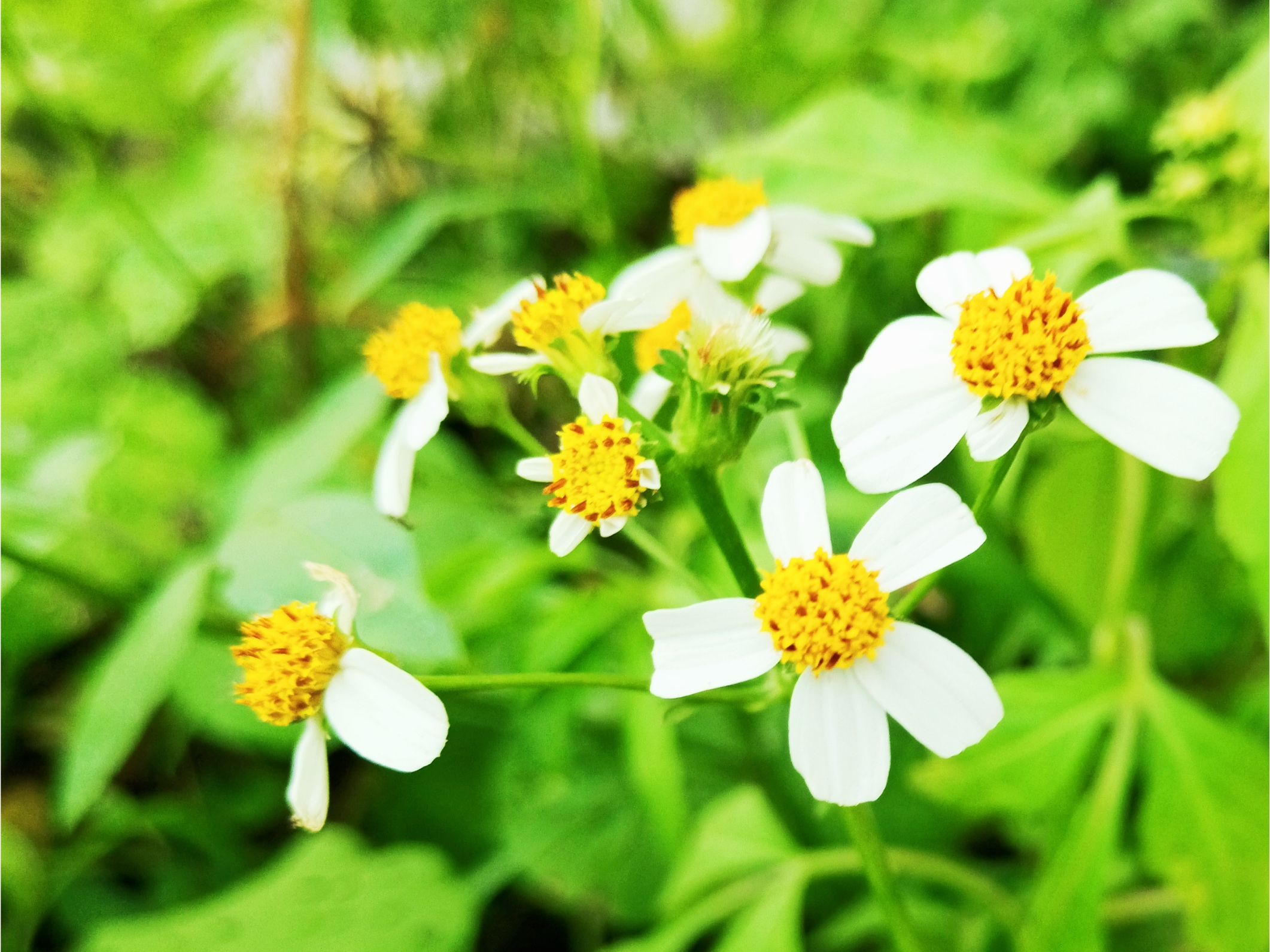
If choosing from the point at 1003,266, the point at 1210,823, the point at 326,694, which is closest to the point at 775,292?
the point at 1003,266

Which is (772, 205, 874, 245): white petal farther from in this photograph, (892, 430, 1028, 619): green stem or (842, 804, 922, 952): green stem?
(842, 804, 922, 952): green stem

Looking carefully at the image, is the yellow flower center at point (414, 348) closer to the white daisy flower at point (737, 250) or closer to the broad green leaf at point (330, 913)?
the white daisy flower at point (737, 250)

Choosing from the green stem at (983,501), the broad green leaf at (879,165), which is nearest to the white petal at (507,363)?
the green stem at (983,501)

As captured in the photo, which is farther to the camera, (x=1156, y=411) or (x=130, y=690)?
(x=130, y=690)

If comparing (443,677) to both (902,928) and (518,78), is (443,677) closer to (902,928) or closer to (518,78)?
(902,928)

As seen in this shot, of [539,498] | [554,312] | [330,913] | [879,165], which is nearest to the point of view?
[554,312]

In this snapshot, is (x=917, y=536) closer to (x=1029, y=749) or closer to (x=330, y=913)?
(x=1029, y=749)
